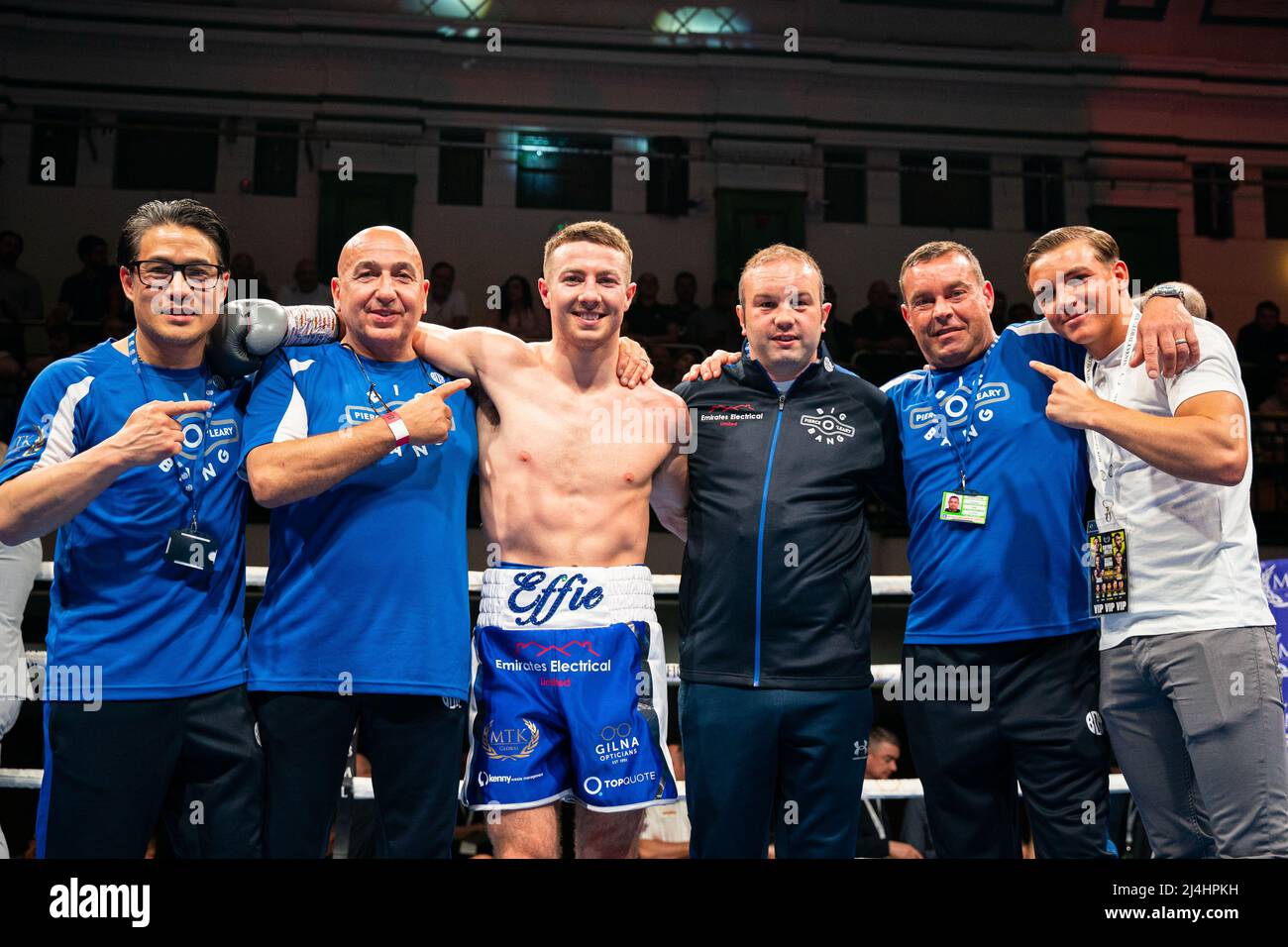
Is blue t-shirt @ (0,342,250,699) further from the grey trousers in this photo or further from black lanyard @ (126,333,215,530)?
the grey trousers

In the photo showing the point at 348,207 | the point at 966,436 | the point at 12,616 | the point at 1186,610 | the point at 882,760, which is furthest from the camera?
the point at 348,207

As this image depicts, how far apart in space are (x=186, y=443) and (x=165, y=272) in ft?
1.30

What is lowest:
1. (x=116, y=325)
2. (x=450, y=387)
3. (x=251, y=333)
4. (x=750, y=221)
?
(x=450, y=387)

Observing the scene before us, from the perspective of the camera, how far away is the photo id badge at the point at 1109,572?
2.48 m

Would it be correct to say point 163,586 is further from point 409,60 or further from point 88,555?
point 409,60

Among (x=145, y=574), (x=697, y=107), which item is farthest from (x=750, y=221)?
(x=145, y=574)

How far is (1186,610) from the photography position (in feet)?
7.90

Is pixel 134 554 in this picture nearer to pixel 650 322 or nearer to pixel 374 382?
Result: pixel 374 382

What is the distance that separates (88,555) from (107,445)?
270mm

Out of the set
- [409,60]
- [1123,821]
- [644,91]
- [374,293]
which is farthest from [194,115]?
[1123,821]

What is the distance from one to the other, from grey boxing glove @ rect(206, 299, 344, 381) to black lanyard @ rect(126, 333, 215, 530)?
6 cm

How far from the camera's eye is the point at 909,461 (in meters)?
2.82

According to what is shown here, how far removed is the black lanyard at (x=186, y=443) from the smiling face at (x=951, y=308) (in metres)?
1.70

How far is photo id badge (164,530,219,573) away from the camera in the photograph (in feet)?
7.61
